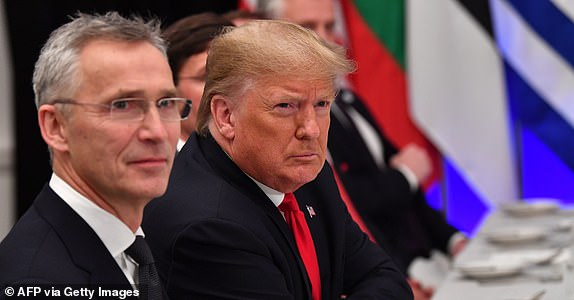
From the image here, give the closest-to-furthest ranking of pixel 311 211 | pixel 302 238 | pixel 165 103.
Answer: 1. pixel 165 103
2. pixel 302 238
3. pixel 311 211

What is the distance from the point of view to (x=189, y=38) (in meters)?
3.25

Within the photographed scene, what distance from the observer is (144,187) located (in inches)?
78.7

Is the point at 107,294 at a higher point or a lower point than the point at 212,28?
lower

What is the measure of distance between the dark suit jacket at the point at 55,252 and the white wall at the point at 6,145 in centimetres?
391

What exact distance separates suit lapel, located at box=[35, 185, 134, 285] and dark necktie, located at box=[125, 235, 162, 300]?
63 mm

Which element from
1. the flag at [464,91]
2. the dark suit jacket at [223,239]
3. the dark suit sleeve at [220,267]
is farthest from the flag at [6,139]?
the dark suit sleeve at [220,267]

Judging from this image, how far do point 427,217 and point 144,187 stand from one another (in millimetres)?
3034

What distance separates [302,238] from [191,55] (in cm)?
84

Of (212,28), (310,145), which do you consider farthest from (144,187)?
(212,28)

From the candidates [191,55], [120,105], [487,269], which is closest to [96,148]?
[120,105]

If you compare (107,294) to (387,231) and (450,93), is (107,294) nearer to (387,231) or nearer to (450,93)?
(387,231)

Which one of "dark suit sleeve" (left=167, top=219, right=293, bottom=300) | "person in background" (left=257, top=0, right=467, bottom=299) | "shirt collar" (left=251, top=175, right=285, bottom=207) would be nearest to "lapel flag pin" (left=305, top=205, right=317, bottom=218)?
"shirt collar" (left=251, top=175, right=285, bottom=207)

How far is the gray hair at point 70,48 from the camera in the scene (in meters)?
1.96

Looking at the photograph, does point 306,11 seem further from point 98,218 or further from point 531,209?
point 98,218
